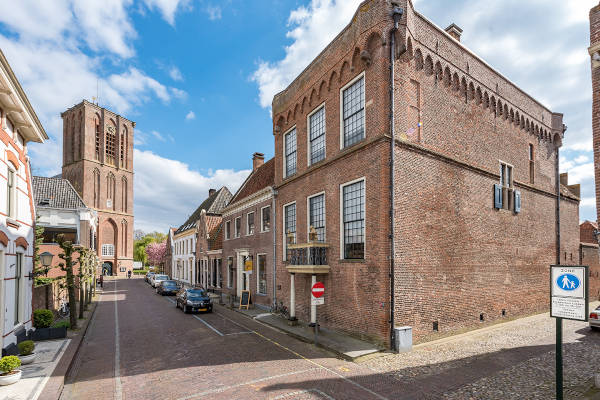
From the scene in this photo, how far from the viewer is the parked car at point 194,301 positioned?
2098 cm

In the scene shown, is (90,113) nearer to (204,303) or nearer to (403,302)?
(204,303)

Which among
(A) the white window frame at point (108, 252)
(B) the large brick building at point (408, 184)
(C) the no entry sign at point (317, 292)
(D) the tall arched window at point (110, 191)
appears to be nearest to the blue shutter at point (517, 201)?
(B) the large brick building at point (408, 184)

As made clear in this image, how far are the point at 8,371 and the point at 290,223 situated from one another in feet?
41.7

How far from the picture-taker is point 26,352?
1062 cm

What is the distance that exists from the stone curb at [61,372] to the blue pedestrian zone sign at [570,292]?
10877 mm

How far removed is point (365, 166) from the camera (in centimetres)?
1329

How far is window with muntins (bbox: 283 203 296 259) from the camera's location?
60.9 feet

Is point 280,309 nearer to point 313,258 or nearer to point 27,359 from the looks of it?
point 313,258

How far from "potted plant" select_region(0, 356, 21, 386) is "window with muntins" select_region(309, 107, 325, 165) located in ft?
41.7

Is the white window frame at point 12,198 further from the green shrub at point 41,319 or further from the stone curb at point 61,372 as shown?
the stone curb at point 61,372

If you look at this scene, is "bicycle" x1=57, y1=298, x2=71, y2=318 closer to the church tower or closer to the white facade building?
the white facade building

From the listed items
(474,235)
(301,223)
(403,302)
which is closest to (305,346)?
(403,302)

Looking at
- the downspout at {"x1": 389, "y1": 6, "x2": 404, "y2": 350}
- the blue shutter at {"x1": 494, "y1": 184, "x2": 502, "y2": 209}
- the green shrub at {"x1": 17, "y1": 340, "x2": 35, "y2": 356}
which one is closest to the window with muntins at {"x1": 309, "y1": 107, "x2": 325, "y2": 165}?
the downspout at {"x1": 389, "y1": 6, "x2": 404, "y2": 350}

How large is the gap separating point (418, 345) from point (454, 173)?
279 inches
